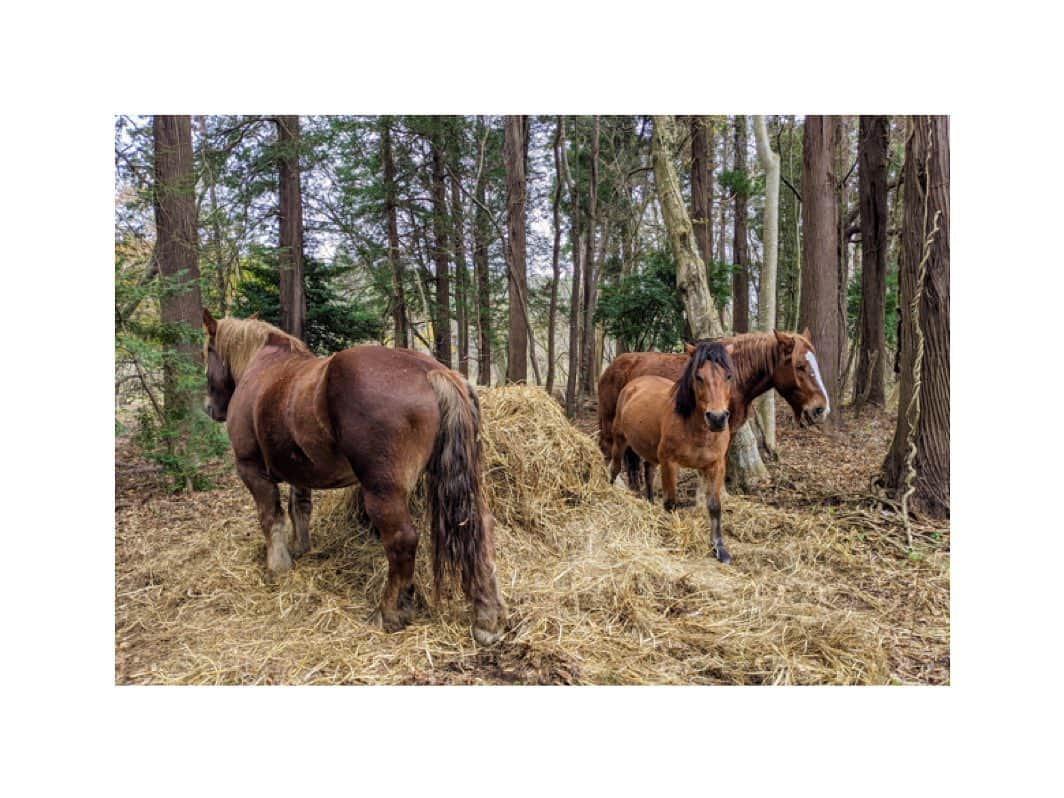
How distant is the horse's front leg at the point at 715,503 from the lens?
12.2 feet

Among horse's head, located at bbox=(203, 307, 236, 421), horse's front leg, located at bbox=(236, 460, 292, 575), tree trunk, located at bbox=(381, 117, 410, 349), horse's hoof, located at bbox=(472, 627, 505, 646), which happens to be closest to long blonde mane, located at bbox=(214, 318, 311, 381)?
horse's head, located at bbox=(203, 307, 236, 421)

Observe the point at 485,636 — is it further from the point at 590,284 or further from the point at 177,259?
the point at 590,284

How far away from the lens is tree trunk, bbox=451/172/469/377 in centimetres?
611

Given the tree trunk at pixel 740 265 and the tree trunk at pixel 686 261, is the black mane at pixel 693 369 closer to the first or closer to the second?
the tree trunk at pixel 686 261

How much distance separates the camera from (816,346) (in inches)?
242

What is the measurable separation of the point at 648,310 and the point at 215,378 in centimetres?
442

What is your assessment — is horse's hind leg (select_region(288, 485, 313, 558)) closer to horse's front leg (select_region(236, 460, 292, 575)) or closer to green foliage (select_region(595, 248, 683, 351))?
horse's front leg (select_region(236, 460, 292, 575))

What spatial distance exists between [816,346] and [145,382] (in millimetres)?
6012

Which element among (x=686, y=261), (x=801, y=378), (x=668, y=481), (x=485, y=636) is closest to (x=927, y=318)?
(x=801, y=378)

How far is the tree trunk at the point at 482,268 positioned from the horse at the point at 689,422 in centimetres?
245

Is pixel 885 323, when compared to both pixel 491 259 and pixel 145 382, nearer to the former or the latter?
pixel 491 259

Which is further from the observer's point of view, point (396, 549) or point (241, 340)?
→ point (241, 340)

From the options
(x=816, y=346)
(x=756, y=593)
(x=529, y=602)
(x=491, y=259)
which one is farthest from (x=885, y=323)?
(x=529, y=602)

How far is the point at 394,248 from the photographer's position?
5.59 metres
